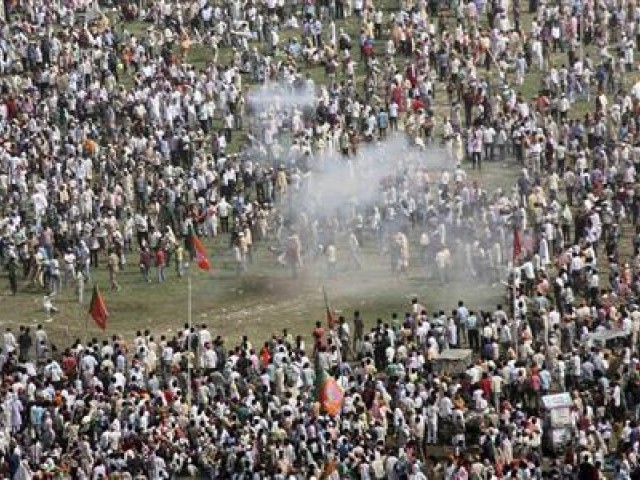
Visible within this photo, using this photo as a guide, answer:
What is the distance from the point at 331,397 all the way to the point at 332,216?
14666 mm

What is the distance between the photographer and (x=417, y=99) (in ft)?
273

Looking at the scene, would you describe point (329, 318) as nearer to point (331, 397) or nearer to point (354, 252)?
point (331, 397)

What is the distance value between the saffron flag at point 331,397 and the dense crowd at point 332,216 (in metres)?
0.25

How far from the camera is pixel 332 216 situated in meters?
76.2

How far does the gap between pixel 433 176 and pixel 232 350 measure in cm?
1228

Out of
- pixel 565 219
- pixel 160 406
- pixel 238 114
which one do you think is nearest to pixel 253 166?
pixel 238 114

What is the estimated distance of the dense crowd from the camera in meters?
62.1

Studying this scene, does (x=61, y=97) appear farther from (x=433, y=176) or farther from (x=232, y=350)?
(x=232, y=350)

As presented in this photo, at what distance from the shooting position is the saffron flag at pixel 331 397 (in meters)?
62.1

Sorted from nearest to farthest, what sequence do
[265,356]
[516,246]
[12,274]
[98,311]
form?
[265,356]
[98,311]
[516,246]
[12,274]

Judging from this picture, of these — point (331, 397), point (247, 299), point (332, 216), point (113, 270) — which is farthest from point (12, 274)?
point (331, 397)

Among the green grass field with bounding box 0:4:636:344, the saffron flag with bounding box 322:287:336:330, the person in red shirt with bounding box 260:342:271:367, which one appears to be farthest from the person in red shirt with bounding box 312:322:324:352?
the green grass field with bounding box 0:4:636:344

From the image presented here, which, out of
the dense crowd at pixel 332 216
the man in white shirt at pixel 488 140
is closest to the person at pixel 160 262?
the dense crowd at pixel 332 216

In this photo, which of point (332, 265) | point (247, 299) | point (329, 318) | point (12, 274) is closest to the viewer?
point (329, 318)
